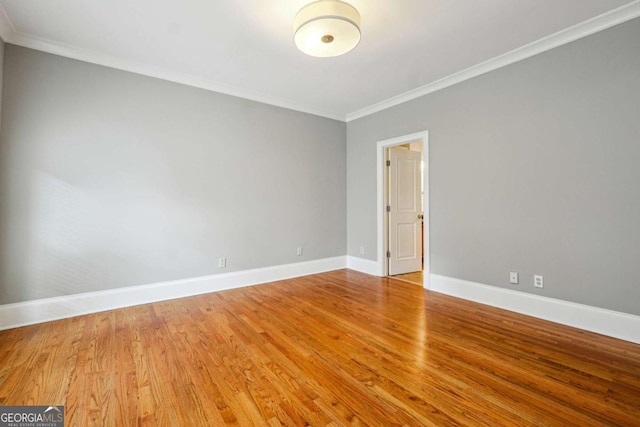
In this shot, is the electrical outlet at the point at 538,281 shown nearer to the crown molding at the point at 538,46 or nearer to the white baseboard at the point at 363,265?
the white baseboard at the point at 363,265

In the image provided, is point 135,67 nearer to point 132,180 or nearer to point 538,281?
point 132,180

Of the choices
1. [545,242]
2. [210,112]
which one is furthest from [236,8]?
[545,242]

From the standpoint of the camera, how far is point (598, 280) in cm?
245

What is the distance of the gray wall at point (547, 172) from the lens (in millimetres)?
2332

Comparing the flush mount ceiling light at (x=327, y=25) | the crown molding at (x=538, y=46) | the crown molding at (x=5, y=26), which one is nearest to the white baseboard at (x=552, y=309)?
the crown molding at (x=538, y=46)

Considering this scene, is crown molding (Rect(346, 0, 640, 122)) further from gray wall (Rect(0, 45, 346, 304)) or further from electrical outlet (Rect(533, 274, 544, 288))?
electrical outlet (Rect(533, 274, 544, 288))

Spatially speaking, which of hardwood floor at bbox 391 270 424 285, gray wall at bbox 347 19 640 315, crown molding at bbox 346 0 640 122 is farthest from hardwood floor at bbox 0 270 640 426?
crown molding at bbox 346 0 640 122

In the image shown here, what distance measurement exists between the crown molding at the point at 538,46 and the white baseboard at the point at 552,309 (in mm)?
2495

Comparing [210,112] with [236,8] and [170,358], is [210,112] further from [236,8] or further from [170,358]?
[170,358]

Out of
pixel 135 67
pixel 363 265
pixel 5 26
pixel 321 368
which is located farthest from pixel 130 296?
pixel 363 265

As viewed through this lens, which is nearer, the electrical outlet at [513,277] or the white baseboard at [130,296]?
the white baseboard at [130,296]

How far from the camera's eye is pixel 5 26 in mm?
2430

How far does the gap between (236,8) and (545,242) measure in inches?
142

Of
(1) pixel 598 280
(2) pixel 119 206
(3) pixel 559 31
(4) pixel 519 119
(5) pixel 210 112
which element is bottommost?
(1) pixel 598 280
